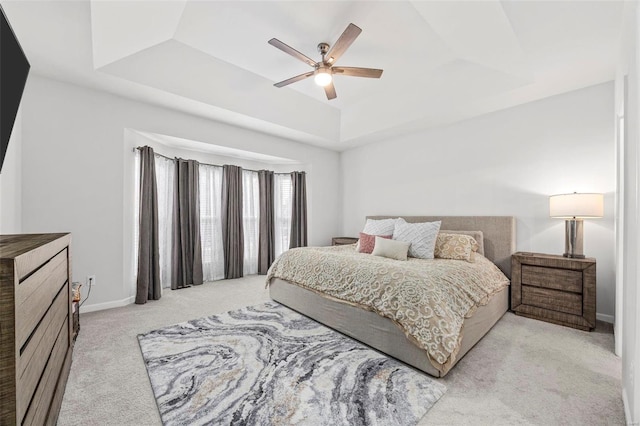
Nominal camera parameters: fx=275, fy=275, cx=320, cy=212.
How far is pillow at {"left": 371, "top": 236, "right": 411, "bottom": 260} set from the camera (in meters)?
3.06

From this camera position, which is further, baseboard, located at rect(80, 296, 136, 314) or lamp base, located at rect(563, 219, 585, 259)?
baseboard, located at rect(80, 296, 136, 314)

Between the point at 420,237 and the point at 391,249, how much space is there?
418 millimetres

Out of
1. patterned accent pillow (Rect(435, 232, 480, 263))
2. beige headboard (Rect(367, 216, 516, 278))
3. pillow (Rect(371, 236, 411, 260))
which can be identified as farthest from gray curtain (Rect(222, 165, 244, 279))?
beige headboard (Rect(367, 216, 516, 278))

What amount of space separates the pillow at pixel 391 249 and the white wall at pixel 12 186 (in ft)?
11.3

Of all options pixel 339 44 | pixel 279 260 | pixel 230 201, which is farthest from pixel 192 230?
pixel 339 44

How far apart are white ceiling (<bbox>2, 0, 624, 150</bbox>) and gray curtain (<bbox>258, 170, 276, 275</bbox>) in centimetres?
137

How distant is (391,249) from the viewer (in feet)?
10.2

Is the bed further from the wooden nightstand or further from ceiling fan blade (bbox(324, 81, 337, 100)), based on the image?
ceiling fan blade (bbox(324, 81, 337, 100))

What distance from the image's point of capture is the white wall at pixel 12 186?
2318 millimetres

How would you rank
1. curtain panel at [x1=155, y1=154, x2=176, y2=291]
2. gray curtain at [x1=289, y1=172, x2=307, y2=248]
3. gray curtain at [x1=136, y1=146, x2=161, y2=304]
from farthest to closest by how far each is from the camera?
gray curtain at [x1=289, y1=172, x2=307, y2=248] → curtain panel at [x1=155, y1=154, x2=176, y2=291] → gray curtain at [x1=136, y1=146, x2=161, y2=304]

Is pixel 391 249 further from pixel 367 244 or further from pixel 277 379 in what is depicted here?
pixel 277 379

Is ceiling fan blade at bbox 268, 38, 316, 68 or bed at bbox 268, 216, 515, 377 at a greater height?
ceiling fan blade at bbox 268, 38, 316, 68

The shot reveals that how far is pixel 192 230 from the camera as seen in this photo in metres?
4.32

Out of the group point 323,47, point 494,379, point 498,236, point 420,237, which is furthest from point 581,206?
point 323,47
